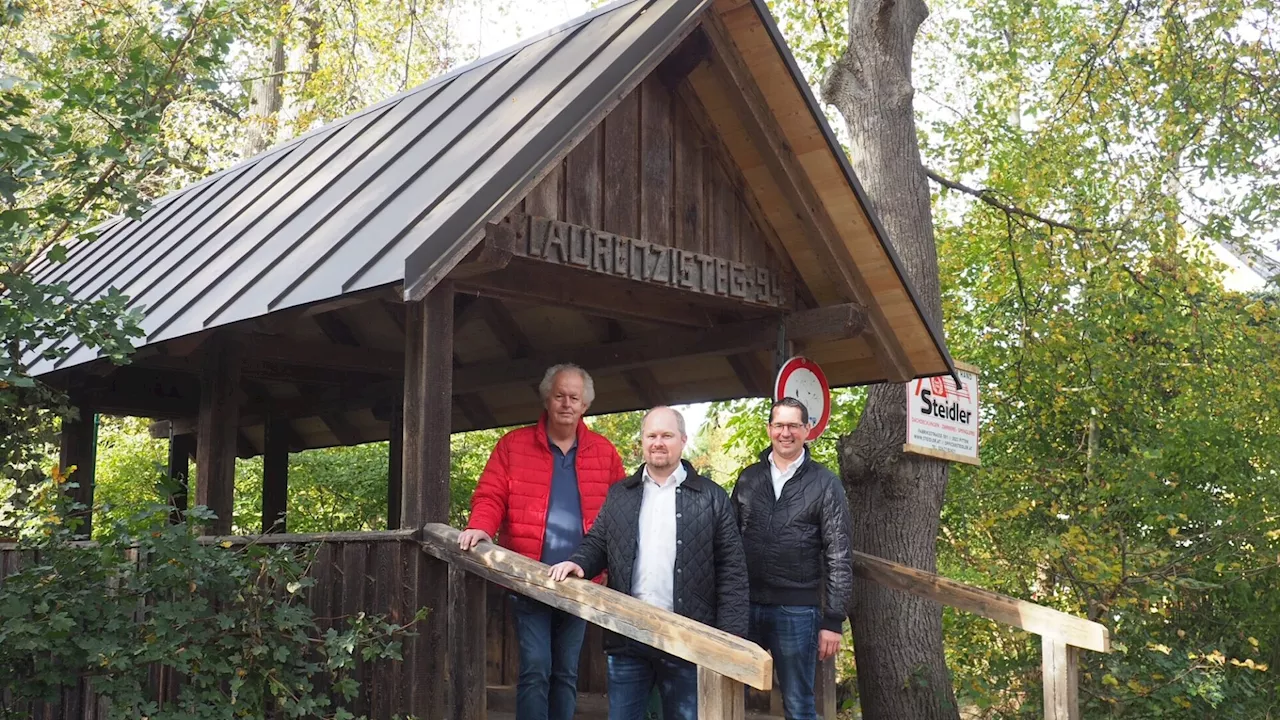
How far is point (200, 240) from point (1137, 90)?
31.5 ft

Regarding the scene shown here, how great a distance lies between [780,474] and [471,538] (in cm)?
145

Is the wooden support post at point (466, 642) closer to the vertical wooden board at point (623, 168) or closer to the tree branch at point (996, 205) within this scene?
the vertical wooden board at point (623, 168)

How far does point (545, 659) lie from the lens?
5.92m

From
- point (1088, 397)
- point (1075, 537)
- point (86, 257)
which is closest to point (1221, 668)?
point (1075, 537)

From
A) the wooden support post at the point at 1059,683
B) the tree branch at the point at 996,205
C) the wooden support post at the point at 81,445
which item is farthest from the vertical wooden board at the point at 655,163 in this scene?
the tree branch at the point at 996,205

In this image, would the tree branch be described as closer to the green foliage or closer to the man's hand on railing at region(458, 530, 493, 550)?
the man's hand on railing at region(458, 530, 493, 550)

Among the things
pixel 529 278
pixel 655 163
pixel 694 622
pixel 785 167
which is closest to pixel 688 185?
pixel 655 163

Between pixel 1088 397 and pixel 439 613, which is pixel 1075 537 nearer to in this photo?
pixel 1088 397

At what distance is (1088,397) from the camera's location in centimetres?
1298

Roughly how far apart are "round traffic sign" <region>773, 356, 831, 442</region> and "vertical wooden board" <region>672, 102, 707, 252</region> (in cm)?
95

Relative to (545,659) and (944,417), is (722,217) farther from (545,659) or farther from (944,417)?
(944,417)

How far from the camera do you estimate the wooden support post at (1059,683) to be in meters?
6.57

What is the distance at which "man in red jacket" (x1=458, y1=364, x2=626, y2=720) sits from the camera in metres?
5.91

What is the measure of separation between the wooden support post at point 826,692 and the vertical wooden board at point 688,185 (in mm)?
2415
